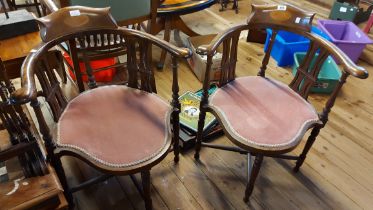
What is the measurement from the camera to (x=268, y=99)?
139cm

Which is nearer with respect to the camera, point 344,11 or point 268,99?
point 268,99

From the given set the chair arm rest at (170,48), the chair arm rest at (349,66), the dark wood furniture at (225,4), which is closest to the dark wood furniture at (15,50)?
the chair arm rest at (170,48)

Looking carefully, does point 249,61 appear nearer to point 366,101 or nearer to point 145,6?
point 366,101

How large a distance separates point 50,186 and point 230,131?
0.73 metres

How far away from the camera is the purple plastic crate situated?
7.69ft

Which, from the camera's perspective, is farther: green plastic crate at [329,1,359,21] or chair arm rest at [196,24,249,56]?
green plastic crate at [329,1,359,21]

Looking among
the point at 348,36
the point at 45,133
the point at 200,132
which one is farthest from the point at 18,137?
the point at 348,36

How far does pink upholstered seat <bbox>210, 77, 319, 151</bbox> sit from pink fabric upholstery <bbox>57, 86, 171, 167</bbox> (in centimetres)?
29

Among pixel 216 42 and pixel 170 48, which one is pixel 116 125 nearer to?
pixel 170 48

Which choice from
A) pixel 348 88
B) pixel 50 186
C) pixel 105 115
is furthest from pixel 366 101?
pixel 50 186

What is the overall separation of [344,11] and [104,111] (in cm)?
286

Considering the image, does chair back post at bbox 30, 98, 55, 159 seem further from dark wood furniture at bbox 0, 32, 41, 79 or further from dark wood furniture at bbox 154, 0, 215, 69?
dark wood furniture at bbox 154, 0, 215, 69

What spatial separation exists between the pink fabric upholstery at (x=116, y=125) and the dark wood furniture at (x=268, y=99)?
28 cm

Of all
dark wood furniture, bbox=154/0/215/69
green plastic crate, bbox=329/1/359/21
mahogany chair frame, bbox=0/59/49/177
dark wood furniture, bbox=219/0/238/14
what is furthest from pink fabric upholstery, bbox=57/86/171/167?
green plastic crate, bbox=329/1/359/21
